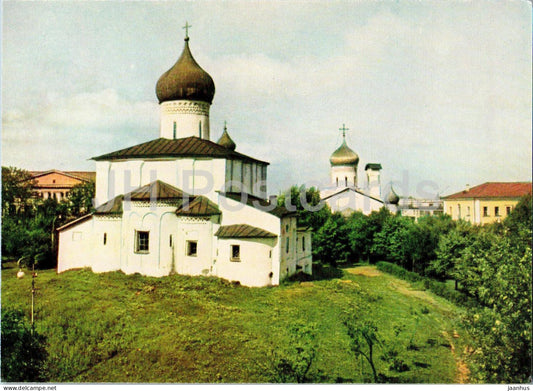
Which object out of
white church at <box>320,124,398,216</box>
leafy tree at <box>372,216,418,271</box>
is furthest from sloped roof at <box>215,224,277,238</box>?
white church at <box>320,124,398,216</box>

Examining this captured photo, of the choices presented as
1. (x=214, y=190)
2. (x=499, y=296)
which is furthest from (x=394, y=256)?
(x=499, y=296)

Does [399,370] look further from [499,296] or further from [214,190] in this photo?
[214,190]

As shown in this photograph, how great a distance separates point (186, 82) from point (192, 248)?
6.25 meters

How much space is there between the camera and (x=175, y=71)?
51.1 ft

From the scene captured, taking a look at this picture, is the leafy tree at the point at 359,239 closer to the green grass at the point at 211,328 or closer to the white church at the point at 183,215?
the white church at the point at 183,215

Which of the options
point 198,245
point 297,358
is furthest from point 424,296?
point 297,358

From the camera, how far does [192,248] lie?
543 inches

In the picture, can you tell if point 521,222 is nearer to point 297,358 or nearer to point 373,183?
point 297,358

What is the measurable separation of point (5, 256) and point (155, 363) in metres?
7.58

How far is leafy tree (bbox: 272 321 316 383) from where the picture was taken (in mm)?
7723

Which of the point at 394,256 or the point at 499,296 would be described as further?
the point at 394,256

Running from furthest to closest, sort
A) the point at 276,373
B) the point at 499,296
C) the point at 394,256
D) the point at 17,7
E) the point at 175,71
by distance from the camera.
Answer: the point at 394,256, the point at 175,71, the point at 17,7, the point at 276,373, the point at 499,296

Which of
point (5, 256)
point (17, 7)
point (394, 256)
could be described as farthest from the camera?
point (394, 256)

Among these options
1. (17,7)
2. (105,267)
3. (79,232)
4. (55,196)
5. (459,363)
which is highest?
(17,7)
